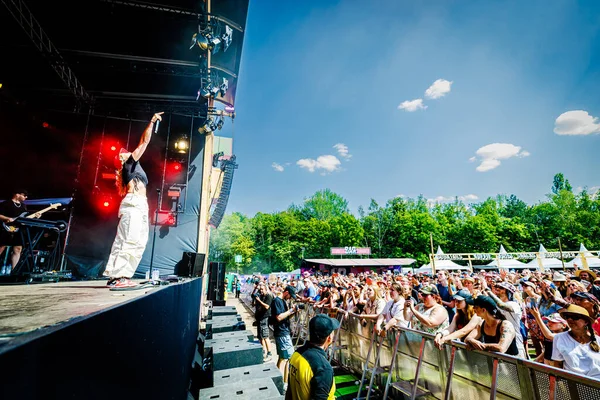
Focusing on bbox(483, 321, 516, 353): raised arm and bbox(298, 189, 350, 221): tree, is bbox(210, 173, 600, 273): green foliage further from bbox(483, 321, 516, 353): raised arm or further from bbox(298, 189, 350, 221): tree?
bbox(483, 321, 516, 353): raised arm

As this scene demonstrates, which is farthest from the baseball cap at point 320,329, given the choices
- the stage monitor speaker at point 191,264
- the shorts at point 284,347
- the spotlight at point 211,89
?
the spotlight at point 211,89

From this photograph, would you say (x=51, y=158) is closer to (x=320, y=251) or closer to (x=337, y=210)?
(x=320, y=251)

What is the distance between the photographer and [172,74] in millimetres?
7812

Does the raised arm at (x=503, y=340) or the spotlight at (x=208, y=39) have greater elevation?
the spotlight at (x=208, y=39)

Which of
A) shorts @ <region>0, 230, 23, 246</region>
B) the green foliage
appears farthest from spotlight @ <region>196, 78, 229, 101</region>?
the green foliage

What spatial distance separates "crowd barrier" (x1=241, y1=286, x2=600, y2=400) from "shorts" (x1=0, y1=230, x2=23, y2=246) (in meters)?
8.12

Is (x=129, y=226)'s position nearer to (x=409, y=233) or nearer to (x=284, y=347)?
(x=284, y=347)

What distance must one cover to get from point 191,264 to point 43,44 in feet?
19.9

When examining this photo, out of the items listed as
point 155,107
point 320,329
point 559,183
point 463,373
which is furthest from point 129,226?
point 559,183

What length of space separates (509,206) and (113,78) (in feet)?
266

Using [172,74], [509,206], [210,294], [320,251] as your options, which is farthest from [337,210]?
[172,74]

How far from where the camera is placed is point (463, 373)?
12.4 feet

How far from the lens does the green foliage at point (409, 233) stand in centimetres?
4669

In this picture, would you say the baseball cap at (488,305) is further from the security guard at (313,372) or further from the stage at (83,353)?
the stage at (83,353)
